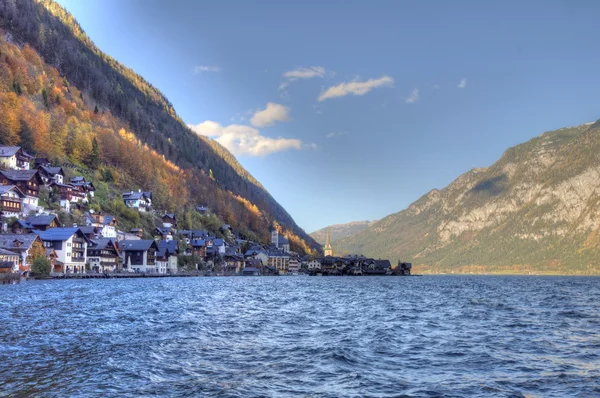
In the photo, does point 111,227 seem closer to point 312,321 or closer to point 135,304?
point 135,304

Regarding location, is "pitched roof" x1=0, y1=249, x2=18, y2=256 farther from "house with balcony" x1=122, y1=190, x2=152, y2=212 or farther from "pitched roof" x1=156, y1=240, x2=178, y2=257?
"house with balcony" x1=122, y1=190, x2=152, y2=212

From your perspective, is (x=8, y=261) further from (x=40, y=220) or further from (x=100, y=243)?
(x=100, y=243)

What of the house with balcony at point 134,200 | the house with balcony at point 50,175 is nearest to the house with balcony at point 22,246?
the house with balcony at point 50,175

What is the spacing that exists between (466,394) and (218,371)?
1004 cm

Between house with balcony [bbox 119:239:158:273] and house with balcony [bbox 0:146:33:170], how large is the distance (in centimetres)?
3824

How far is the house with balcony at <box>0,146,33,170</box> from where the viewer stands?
14675 cm

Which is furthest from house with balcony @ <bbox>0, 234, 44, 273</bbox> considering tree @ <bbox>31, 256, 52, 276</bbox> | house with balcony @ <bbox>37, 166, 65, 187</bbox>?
house with balcony @ <bbox>37, 166, 65, 187</bbox>

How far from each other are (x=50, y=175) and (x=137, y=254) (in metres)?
35.6

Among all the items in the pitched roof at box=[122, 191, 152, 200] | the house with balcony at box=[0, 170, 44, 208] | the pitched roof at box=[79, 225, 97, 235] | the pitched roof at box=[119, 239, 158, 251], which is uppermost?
the pitched roof at box=[122, 191, 152, 200]

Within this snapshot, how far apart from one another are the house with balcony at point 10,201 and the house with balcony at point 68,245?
934cm

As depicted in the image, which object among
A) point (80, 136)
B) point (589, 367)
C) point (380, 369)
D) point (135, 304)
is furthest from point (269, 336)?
point (80, 136)

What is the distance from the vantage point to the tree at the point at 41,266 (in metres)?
103

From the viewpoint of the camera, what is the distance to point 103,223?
152 meters

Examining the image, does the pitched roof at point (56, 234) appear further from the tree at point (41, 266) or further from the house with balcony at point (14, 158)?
the house with balcony at point (14, 158)
